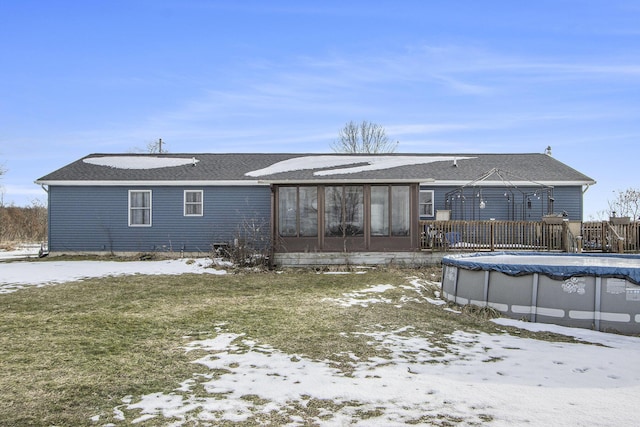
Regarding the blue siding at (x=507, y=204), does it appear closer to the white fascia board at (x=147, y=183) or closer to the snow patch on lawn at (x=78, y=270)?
the white fascia board at (x=147, y=183)

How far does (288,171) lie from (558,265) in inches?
494

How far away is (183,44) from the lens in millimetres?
15852

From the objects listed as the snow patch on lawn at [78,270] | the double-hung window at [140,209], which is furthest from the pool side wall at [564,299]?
the double-hung window at [140,209]

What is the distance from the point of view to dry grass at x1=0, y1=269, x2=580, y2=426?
425 cm

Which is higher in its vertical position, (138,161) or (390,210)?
(138,161)

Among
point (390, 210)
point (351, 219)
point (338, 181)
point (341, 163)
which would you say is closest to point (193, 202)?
point (341, 163)

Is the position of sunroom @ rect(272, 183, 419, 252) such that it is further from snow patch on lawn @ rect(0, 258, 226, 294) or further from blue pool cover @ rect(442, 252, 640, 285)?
blue pool cover @ rect(442, 252, 640, 285)

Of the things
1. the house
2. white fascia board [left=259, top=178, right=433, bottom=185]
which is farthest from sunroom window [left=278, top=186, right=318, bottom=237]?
the house

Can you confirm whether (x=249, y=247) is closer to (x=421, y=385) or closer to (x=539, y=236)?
(x=539, y=236)

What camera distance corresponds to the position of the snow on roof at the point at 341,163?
60.7ft

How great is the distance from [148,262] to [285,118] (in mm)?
13265

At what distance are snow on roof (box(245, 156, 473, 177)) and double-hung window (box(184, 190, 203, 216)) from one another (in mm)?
2007

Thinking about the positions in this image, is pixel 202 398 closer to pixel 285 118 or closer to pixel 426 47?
pixel 426 47

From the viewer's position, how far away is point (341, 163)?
19.7 metres
